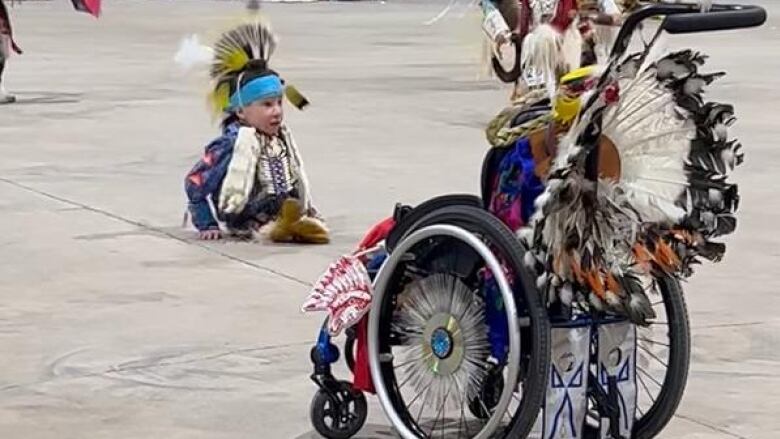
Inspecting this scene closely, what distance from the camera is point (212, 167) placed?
310 inches

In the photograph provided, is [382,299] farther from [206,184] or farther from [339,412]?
[206,184]

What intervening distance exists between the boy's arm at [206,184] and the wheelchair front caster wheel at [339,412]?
3.10m

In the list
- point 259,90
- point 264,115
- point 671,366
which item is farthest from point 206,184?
point 671,366

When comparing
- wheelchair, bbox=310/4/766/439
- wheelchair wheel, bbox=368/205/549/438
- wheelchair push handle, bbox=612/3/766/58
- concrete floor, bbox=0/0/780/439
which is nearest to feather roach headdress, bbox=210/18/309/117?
concrete floor, bbox=0/0/780/439

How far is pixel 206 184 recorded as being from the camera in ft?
25.9

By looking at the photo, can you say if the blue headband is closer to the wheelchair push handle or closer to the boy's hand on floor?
the boy's hand on floor

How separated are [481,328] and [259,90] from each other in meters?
3.37

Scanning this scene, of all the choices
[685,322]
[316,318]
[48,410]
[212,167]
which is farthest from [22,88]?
[685,322]

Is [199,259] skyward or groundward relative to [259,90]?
groundward

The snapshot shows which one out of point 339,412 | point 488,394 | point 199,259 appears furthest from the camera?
point 199,259

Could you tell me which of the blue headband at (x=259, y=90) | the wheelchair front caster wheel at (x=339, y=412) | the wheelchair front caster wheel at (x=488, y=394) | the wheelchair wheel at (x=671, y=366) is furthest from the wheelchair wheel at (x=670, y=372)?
the blue headband at (x=259, y=90)

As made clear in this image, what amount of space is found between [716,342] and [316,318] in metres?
1.47

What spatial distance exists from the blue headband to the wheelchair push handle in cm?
348

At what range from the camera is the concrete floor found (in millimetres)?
5242
